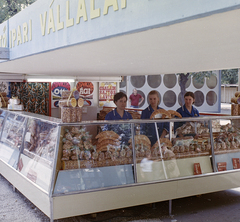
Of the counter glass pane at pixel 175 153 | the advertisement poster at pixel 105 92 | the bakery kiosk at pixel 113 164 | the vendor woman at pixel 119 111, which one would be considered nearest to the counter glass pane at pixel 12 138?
the bakery kiosk at pixel 113 164

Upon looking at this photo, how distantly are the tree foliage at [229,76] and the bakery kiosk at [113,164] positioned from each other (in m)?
23.1

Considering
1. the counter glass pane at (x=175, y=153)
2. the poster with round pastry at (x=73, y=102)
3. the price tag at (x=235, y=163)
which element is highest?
the poster with round pastry at (x=73, y=102)

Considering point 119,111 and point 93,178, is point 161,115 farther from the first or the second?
point 93,178

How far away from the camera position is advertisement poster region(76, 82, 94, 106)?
32.6ft

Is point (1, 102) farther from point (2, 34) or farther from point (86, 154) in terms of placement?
point (86, 154)

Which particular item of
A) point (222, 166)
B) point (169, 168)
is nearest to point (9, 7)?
point (169, 168)

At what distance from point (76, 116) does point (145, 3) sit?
1.81 meters

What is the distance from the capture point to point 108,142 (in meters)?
3.95

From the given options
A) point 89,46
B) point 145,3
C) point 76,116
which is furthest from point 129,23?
point 76,116

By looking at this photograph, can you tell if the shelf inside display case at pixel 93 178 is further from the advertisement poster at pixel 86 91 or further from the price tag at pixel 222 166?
the advertisement poster at pixel 86 91

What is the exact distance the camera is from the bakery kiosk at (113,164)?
358cm

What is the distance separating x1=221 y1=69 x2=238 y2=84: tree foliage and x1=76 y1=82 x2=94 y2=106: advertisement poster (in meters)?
19.0

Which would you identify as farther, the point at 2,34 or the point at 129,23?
the point at 2,34

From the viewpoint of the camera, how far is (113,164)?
12.8 ft
